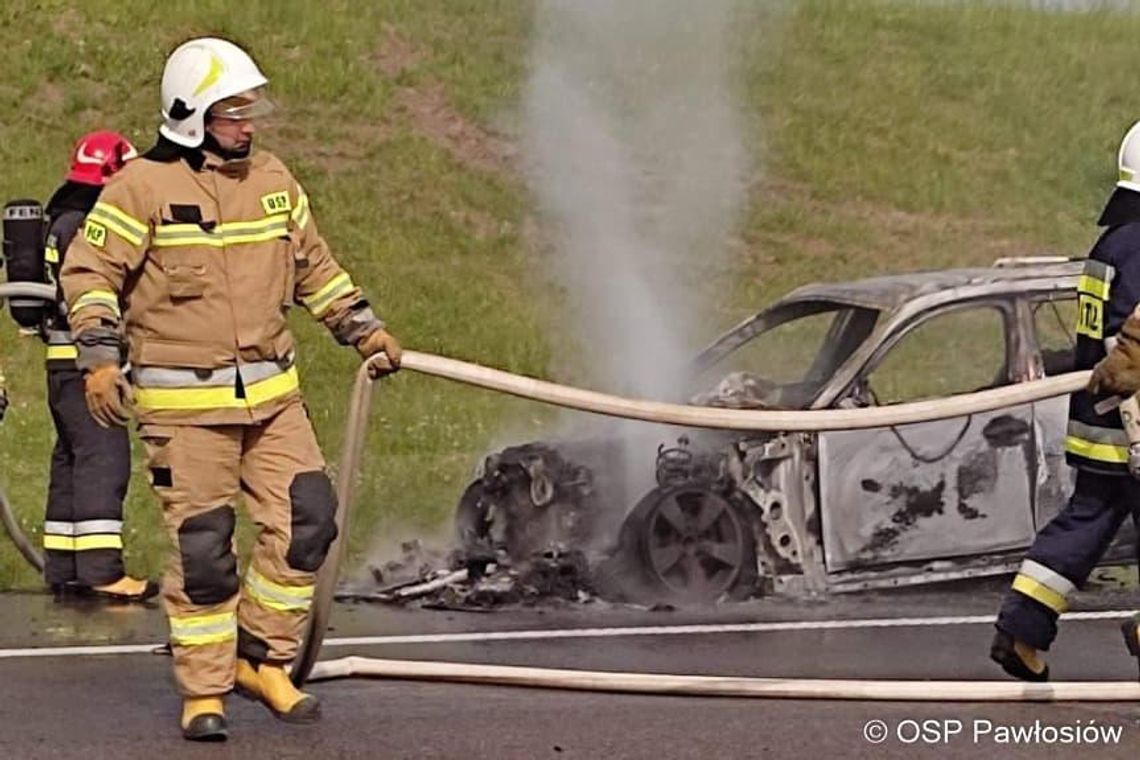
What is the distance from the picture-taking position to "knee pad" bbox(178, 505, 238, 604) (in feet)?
19.0

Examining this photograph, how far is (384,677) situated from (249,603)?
71 cm

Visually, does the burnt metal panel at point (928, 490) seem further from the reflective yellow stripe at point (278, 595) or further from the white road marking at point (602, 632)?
the reflective yellow stripe at point (278, 595)

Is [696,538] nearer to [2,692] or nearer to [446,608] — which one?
[446,608]

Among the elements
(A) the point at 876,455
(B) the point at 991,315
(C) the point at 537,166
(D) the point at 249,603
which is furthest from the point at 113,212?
(C) the point at 537,166

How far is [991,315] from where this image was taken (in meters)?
8.60

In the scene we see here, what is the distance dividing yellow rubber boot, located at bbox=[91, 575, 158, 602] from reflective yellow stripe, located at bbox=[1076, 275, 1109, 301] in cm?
401

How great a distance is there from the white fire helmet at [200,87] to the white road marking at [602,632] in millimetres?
2136

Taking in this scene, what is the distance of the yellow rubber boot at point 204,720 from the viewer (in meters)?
5.81

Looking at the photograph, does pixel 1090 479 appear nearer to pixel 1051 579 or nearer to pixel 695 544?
pixel 1051 579

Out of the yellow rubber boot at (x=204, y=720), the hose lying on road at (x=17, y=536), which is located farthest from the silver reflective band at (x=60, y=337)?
the yellow rubber boot at (x=204, y=720)

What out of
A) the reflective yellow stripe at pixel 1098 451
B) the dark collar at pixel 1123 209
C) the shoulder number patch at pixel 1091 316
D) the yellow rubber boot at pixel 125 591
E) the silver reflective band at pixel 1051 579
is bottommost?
the yellow rubber boot at pixel 125 591

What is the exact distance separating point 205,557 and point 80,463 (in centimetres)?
300

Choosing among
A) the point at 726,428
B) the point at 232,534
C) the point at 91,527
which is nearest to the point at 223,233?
the point at 232,534

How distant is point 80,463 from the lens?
339 inches
